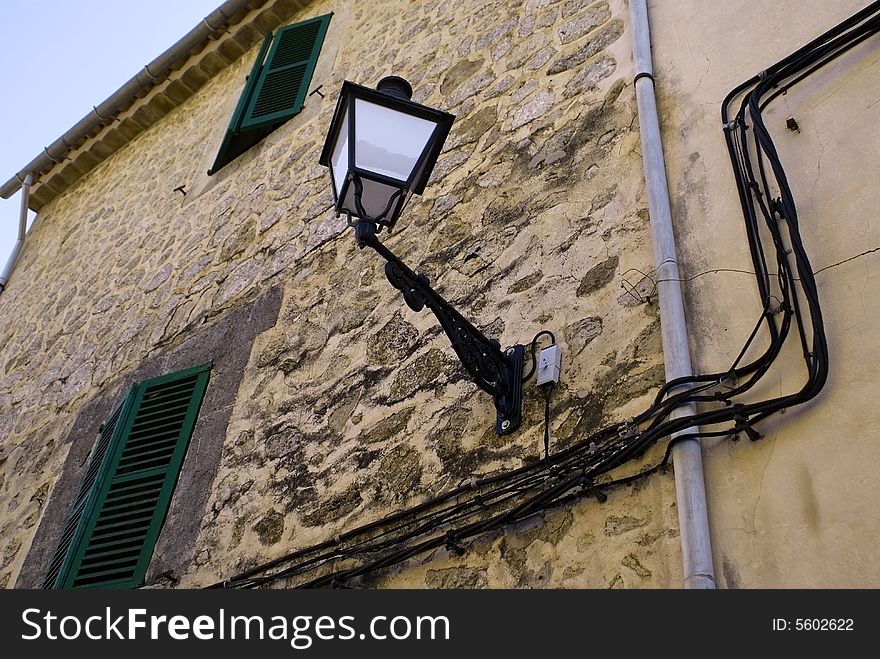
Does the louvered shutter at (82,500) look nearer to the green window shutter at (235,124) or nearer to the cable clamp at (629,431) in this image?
the green window shutter at (235,124)

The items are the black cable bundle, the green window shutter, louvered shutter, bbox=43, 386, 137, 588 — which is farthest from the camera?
the green window shutter

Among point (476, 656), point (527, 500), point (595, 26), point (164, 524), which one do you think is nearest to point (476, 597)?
point (476, 656)

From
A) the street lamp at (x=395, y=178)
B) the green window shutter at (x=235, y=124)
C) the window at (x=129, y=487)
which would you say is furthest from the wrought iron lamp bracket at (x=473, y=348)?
the green window shutter at (x=235, y=124)

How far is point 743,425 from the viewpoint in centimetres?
295

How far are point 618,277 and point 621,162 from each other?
2.06ft

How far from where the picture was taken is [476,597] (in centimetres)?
279

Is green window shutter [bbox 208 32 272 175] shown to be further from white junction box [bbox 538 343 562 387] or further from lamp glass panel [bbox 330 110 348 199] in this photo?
white junction box [bbox 538 343 562 387]

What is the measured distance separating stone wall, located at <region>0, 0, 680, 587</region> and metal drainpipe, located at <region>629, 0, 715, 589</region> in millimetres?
98

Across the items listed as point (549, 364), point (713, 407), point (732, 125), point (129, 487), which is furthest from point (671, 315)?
point (129, 487)

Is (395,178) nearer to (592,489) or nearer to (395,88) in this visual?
(395,88)

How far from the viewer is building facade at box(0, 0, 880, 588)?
3.01 metres

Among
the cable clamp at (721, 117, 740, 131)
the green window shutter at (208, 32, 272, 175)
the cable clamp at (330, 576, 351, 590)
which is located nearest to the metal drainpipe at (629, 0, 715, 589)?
the cable clamp at (721, 117, 740, 131)

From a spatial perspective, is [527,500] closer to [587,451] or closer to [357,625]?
[587,451]

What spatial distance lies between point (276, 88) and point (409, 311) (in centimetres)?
330
